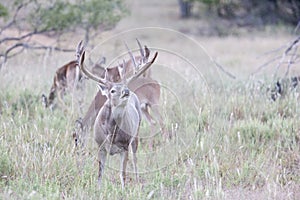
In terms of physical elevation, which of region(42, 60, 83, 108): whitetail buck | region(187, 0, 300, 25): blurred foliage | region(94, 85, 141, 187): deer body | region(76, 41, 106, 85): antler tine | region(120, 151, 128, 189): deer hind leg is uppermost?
region(187, 0, 300, 25): blurred foliage

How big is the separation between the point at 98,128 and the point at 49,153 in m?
0.63

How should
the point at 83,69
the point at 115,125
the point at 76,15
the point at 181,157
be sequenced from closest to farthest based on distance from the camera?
the point at 83,69, the point at 115,125, the point at 181,157, the point at 76,15

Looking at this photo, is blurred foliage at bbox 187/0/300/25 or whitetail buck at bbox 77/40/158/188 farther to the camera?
blurred foliage at bbox 187/0/300/25

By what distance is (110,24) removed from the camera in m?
15.3

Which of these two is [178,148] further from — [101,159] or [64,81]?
[64,81]

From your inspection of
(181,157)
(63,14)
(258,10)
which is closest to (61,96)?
(181,157)

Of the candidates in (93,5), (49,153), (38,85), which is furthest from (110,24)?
(49,153)

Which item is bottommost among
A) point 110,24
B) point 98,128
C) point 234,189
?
point 234,189

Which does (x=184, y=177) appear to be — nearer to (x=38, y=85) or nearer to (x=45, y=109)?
(x=45, y=109)

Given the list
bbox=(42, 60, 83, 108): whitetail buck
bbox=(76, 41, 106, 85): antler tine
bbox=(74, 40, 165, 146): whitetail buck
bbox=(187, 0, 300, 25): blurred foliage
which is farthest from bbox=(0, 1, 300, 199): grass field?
bbox=(187, 0, 300, 25): blurred foliage

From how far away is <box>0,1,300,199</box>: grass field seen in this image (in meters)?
6.30

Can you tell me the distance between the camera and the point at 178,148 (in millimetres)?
7664

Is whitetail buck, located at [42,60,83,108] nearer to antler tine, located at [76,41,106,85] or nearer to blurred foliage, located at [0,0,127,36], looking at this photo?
blurred foliage, located at [0,0,127,36]

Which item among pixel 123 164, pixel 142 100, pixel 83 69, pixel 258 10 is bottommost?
pixel 123 164
